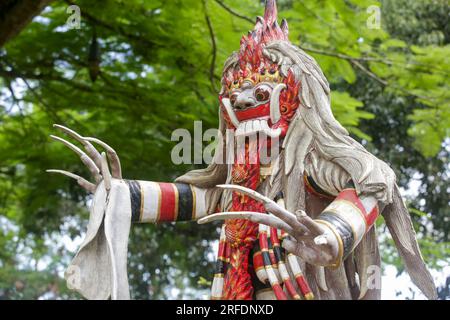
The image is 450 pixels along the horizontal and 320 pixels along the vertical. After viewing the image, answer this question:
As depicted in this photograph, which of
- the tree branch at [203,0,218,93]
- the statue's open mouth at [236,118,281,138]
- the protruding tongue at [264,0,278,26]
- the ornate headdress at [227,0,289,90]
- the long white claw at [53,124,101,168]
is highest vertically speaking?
the tree branch at [203,0,218,93]

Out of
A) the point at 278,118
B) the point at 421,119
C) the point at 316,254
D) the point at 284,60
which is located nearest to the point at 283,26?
the point at 284,60

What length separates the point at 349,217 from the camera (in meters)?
2.90

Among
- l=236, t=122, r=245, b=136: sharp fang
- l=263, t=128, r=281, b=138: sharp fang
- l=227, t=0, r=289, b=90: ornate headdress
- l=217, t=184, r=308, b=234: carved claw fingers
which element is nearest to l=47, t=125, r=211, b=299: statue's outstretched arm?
l=236, t=122, r=245, b=136: sharp fang

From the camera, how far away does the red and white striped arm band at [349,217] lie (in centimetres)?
279

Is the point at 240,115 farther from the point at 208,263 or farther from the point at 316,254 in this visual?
the point at 208,263

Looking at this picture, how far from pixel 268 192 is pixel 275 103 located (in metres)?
0.39

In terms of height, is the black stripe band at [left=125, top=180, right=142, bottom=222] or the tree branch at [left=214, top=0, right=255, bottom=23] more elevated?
the tree branch at [left=214, top=0, right=255, bottom=23]

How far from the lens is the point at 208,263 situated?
9297 millimetres

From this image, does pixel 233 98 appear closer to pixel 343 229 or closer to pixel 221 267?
pixel 221 267

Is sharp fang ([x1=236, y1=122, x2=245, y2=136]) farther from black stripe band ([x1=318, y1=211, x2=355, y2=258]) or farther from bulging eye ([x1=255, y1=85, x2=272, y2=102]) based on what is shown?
black stripe band ([x1=318, y1=211, x2=355, y2=258])

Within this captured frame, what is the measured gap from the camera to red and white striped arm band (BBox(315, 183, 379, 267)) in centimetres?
279

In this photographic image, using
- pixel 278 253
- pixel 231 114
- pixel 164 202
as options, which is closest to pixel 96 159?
pixel 164 202

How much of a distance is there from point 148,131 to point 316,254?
4.32 m

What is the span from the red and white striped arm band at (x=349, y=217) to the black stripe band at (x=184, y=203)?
75cm
